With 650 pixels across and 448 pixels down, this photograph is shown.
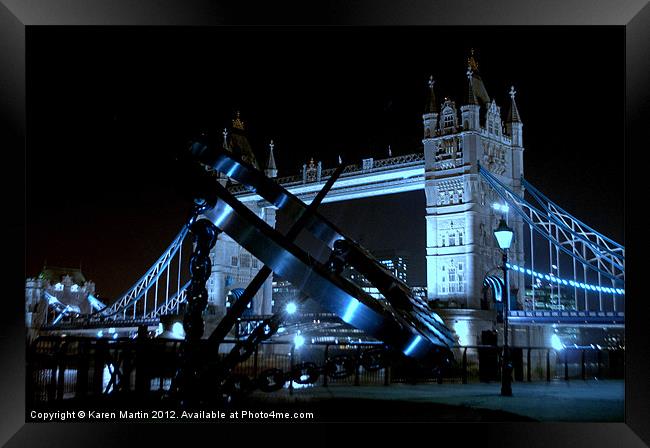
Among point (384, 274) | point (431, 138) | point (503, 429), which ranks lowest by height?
point (503, 429)

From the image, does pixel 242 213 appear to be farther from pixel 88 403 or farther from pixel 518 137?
pixel 518 137

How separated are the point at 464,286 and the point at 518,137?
681 cm

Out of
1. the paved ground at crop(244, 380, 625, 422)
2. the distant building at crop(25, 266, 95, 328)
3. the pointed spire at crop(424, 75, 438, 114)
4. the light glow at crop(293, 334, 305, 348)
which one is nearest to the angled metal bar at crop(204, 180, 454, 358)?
the paved ground at crop(244, 380, 625, 422)

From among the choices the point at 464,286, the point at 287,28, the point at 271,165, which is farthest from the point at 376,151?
the point at 287,28

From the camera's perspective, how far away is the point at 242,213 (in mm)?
6477

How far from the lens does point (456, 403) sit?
28.2ft

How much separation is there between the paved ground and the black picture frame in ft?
0.62

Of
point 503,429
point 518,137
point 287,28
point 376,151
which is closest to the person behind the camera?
point 503,429

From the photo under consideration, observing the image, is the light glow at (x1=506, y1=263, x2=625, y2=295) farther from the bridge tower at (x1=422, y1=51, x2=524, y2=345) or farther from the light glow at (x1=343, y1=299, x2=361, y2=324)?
the light glow at (x1=343, y1=299, x2=361, y2=324)

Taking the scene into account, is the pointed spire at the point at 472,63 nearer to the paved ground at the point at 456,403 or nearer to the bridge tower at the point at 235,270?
the bridge tower at the point at 235,270

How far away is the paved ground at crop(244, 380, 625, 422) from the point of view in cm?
802
